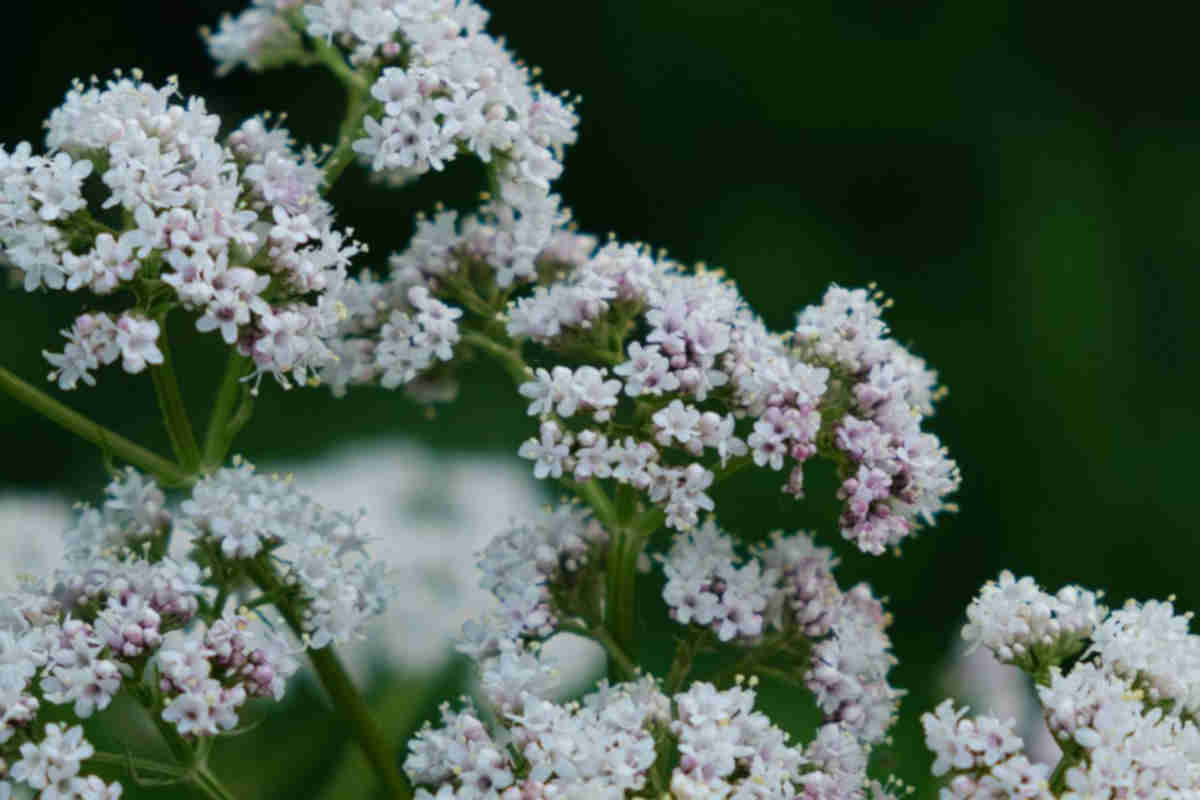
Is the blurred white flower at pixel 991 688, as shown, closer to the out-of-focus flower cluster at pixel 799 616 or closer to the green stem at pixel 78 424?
the out-of-focus flower cluster at pixel 799 616

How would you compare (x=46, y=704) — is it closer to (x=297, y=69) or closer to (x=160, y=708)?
(x=160, y=708)

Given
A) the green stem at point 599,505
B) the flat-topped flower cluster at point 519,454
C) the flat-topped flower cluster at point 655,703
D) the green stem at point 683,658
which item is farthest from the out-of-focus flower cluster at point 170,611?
the green stem at point 683,658

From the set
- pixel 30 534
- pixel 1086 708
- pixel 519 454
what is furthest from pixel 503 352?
pixel 30 534

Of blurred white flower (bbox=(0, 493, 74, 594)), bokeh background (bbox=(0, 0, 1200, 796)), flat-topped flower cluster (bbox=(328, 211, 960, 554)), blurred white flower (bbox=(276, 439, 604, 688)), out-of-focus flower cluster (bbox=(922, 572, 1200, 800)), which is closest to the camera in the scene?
out-of-focus flower cluster (bbox=(922, 572, 1200, 800))

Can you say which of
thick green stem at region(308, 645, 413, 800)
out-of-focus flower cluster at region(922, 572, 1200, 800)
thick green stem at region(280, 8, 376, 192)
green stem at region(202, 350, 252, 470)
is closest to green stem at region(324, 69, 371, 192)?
thick green stem at region(280, 8, 376, 192)

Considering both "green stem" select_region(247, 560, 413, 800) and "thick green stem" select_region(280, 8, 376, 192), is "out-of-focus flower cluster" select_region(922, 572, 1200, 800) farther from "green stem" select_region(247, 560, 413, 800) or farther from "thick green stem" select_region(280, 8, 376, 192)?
"thick green stem" select_region(280, 8, 376, 192)

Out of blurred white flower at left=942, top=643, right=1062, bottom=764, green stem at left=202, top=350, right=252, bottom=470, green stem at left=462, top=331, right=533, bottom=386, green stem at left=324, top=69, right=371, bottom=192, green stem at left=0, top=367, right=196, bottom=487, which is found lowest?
green stem at left=0, top=367, right=196, bottom=487
